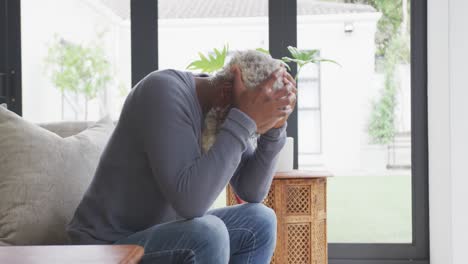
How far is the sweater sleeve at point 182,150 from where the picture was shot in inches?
51.5

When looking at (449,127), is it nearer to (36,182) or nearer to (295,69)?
(295,69)

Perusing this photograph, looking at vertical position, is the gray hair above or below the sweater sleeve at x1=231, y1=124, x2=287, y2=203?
above

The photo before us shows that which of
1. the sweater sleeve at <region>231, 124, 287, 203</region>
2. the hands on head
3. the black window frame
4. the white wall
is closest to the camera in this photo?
the hands on head

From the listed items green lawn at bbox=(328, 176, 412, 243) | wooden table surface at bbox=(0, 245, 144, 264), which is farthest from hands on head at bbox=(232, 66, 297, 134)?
green lawn at bbox=(328, 176, 412, 243)

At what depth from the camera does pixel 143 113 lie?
4.51 feet

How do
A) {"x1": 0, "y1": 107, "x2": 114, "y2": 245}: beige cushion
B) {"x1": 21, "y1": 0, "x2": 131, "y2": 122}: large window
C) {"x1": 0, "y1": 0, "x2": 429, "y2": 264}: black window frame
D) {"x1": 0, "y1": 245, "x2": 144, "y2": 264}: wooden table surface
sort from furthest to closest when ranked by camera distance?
{"x1": 21, "y1": 0, "x2": 131, "y2": 122}: large window → {"x1": 0, "y1": 0, "x2": 429, "y2": 264}: black window frame → {"x1": 0, "y1": 107, "x2": 114, "y2": 245}: beige cushion → {"x1": 0, "y1": 245, "x2": 144, "y2": 264}: wooden table surface

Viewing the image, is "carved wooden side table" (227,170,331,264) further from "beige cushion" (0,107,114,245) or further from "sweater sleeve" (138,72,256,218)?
"sweater sleeve" (138,72,256,218)

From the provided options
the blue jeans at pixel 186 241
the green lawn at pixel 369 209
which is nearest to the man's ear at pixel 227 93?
the blue jeans at pixel 186 241

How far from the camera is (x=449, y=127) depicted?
104 inches

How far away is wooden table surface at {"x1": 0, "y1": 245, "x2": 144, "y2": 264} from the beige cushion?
514 millimetres

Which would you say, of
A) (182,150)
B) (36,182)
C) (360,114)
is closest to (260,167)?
(182,150)

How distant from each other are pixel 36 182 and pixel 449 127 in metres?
1.95

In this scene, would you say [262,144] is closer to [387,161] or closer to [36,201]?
[36,201]

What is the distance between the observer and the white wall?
2.61m
